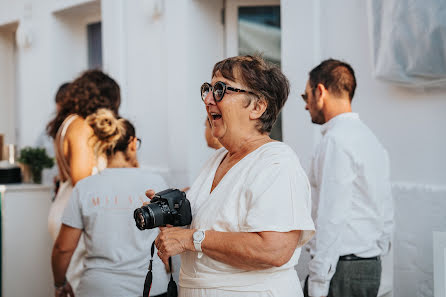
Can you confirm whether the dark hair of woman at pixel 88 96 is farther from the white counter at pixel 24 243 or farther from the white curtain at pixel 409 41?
the white curtain at pixel 409 41

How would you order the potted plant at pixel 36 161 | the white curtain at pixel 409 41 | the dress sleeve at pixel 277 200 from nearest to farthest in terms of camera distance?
the dress sleeve at pixel 277 200 < the white curtain at pixel 409 41 < the potted plant at pixel 36 161

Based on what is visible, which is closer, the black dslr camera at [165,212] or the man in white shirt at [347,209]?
the black dslr camera at [165,212]

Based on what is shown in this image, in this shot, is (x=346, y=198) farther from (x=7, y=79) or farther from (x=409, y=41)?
(x=7, y=79)

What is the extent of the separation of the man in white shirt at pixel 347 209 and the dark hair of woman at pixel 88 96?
1543 mm

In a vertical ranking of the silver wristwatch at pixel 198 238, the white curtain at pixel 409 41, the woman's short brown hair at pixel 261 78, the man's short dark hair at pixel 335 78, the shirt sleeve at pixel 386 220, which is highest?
the white curtain at pixel 409 41

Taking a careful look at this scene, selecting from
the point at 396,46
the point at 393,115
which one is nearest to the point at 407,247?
the point at 393,115

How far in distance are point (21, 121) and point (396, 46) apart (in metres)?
5.66

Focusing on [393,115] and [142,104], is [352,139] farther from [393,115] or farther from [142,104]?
[142,104]

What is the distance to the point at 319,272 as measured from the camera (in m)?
2.54

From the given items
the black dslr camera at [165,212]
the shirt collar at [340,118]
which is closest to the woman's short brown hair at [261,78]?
the black dslr camera at [165,212]

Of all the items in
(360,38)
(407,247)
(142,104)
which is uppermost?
(360,38)

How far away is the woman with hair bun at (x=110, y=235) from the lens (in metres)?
2.59

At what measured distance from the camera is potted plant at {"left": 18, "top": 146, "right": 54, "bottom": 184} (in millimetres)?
5059

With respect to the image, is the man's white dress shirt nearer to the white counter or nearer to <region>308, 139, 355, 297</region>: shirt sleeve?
<region>308, 139, 355, 297</region>: shirt sleeve
